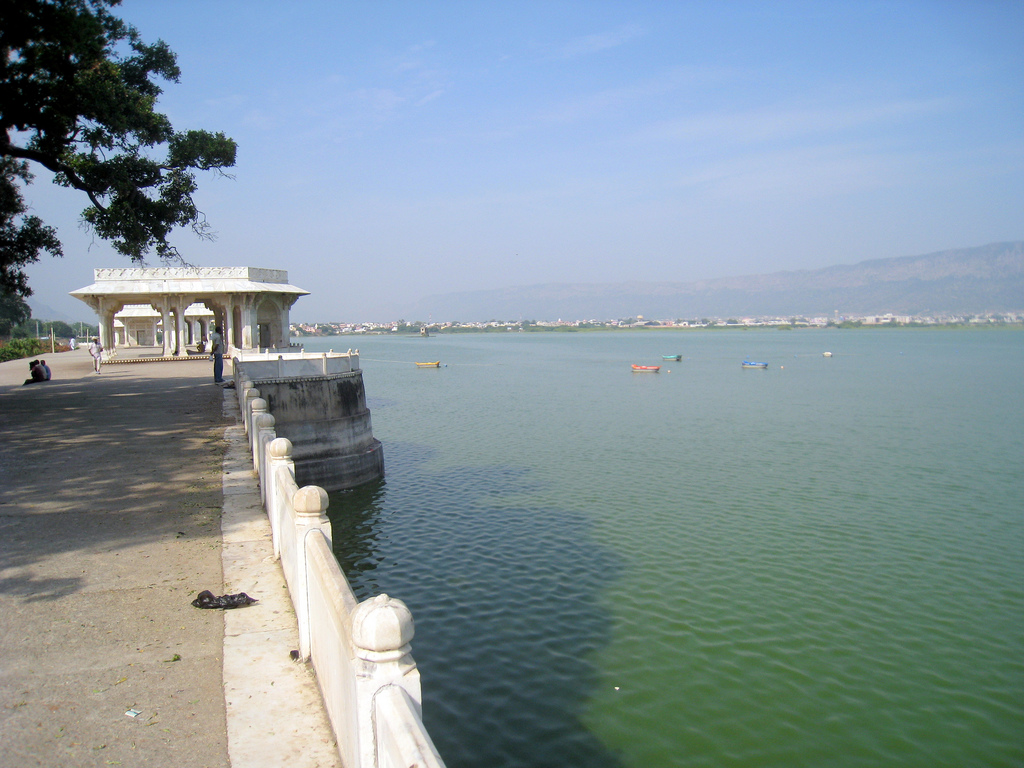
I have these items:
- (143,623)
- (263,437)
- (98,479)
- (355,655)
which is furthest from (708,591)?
(355,655)

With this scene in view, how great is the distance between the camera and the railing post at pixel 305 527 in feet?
19.5

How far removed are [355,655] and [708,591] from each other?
11.5 metres

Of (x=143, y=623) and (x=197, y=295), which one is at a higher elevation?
(x=197, y=295)

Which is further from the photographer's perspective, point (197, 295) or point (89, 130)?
point (197, 295)

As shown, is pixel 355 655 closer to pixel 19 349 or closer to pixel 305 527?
pixel 305 527

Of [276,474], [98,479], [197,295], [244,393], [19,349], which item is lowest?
[98,479]


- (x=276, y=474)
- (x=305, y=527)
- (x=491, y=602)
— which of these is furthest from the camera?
(x=491, y=602)

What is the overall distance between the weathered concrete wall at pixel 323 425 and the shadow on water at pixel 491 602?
0.85 metres

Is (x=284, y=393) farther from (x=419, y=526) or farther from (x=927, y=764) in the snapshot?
(x=927, y=764)

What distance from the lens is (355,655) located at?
149 inches

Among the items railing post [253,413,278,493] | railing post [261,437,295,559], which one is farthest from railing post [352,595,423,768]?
railing post [253,413,278,493]

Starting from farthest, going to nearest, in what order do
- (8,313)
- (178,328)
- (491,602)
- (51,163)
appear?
(8,313)
(178,328)
(51,163)
(491,602)

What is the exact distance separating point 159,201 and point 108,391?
7.24 m

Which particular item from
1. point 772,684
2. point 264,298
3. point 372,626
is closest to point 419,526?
point 772,684
